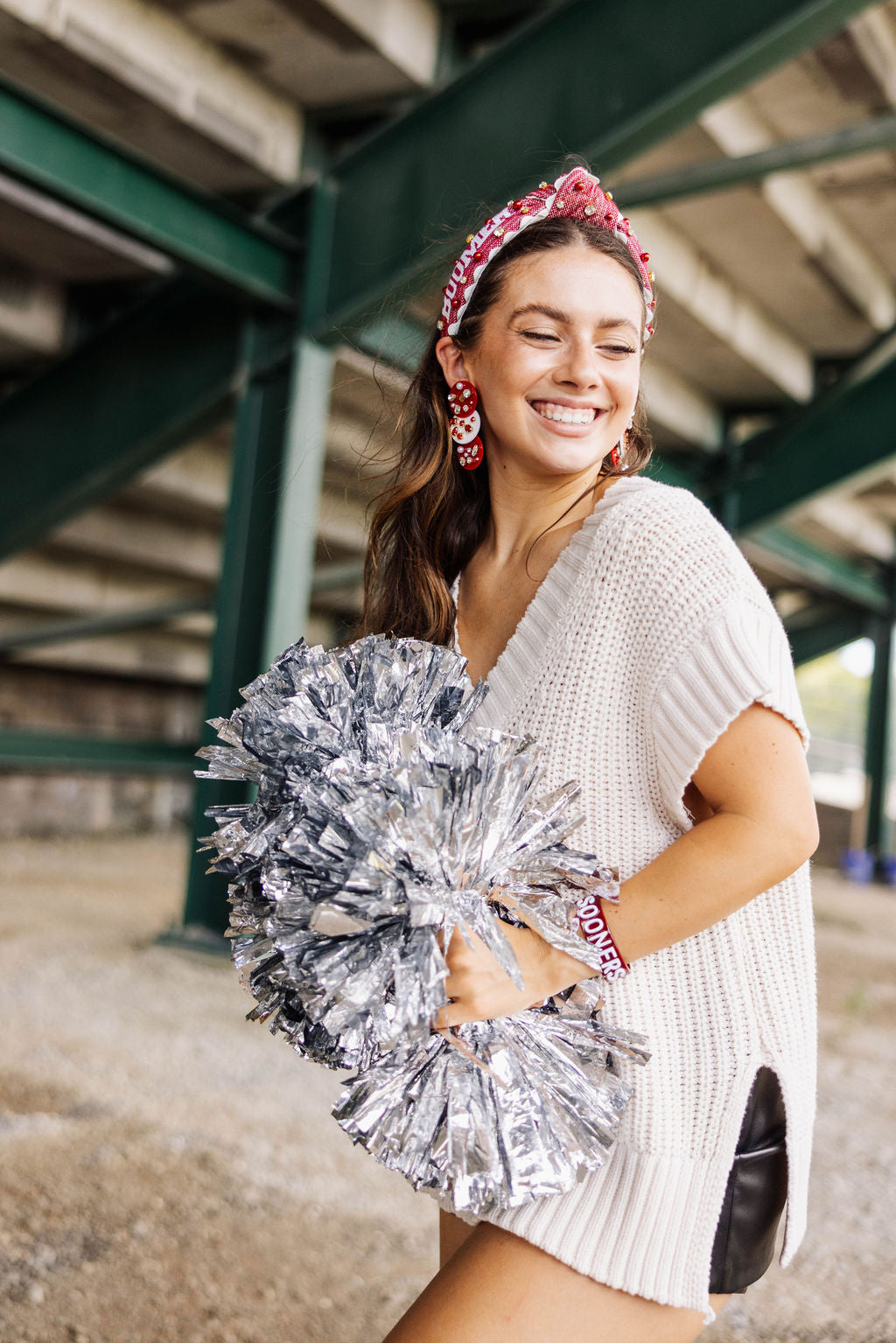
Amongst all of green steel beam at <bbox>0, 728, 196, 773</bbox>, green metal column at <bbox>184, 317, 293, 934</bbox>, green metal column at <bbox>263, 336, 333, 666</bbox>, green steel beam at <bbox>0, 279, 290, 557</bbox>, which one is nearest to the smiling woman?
green metal column at <bbox>263, 336, 333, 666</bbox>

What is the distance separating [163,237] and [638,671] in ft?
10.3

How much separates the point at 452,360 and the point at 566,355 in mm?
208

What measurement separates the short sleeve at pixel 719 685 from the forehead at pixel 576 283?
40 centimetres

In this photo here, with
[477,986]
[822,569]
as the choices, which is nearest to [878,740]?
[822,569]

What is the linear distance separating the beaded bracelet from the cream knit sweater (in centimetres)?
10

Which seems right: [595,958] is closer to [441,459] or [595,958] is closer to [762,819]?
[762,819]

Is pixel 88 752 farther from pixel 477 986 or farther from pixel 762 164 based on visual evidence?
pixel 477 986

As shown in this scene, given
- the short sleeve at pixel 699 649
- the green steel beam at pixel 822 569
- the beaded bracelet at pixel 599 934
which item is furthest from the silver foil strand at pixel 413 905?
the green steel beam at pixel 822 569

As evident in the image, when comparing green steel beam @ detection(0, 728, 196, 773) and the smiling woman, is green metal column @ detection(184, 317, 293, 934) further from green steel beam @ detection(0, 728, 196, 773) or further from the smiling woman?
the smiling woman

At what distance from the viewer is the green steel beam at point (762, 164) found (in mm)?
3457

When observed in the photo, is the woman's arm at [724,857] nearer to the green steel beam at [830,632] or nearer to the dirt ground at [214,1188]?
the dirt ground at [214,1188]

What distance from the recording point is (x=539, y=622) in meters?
1.20

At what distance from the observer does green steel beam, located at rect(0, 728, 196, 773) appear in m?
4.49

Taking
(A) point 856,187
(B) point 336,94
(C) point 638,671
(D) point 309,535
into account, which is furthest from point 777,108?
(C) point 638,671
